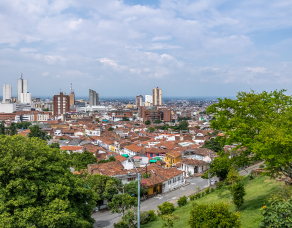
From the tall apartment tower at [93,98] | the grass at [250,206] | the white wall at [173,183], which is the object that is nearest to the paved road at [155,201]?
the white wall at [173,183]

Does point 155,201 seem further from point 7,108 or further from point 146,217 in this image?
point 7,108

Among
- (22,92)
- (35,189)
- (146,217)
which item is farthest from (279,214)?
(22,92)

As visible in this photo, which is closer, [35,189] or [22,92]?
[35,189]

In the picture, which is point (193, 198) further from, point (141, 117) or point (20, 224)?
point (141, 117)

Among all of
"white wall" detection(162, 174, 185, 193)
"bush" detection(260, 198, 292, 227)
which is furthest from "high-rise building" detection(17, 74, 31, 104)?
"bush" detection(260, 198, 292, 227)

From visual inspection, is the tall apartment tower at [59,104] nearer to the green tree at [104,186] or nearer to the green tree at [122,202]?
the green tree at [104,186]

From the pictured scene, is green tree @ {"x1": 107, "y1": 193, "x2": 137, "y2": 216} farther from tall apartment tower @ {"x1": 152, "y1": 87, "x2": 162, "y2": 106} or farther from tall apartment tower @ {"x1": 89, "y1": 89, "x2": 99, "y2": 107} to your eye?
tall apartment tower @ {"x1": 152, "y1": 87, "x2": 162, "y2": 106}
